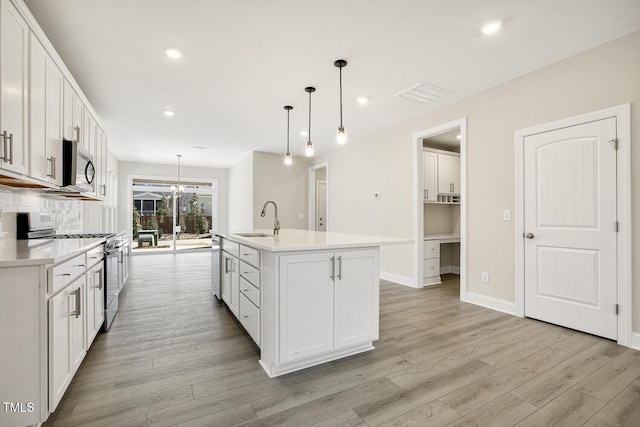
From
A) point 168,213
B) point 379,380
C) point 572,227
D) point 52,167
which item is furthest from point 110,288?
point 168,213

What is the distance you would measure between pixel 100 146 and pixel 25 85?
7.79 ft

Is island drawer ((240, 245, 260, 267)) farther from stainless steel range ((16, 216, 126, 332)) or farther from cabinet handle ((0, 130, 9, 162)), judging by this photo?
cabinet handle ((0, 130, 9, 162))

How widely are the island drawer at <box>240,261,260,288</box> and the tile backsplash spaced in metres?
1.83

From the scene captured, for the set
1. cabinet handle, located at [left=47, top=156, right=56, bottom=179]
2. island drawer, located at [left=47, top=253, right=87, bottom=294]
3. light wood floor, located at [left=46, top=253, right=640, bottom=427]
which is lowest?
light wood floor, located at [left=46, top=253, right=640, bottom=427]

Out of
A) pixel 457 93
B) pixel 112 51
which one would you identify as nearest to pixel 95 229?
pixel 112 51

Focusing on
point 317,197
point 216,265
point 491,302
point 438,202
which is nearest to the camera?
point 491,302

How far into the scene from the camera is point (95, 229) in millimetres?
5125

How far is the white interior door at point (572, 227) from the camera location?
2.61m

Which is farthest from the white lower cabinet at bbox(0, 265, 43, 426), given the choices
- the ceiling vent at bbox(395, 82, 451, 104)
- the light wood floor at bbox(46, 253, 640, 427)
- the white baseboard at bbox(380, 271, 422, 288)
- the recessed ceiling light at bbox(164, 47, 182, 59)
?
the white baseboard at bbox(380, 271, 422, 288)

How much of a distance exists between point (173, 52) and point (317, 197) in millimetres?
5465

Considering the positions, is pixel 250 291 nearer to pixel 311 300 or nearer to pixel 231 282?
pixel 311 300

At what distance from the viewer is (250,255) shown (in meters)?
2.45

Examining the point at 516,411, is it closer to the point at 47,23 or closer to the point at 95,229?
the point at 47,23

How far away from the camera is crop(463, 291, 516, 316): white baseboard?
10.9ft
